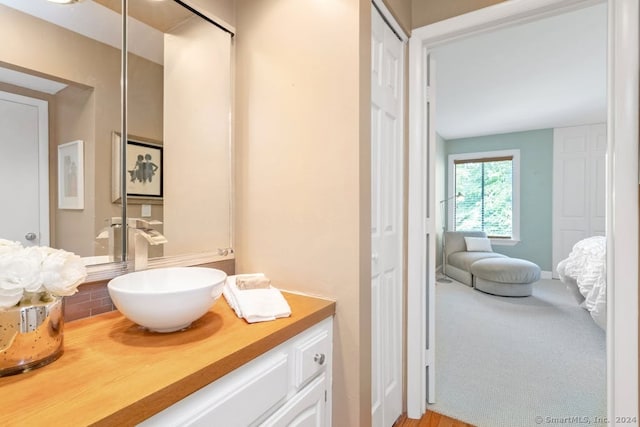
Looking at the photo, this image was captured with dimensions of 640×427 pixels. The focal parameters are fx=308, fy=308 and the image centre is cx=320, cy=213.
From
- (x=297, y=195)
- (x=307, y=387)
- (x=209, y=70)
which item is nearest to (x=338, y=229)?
(x=297, y=195)

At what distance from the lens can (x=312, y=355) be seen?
1052 millimetres

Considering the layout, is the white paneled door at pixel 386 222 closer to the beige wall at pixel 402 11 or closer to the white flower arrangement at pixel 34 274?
the beige wall at pixel 402 11

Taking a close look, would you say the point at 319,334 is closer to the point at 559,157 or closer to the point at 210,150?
the point at 210,150

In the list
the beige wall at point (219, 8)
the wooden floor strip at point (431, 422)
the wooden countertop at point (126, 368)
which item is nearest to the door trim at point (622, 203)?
the wooden floor strip at point (431, 422)

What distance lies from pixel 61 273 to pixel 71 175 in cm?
45

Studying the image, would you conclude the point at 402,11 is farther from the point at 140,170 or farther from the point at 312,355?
the point at 312,355

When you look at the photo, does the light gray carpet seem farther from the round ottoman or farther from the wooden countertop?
the wooden countertop

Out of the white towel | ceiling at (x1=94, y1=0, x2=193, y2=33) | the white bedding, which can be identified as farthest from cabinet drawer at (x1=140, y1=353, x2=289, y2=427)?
the white bedding

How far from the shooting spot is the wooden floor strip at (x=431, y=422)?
1669mm

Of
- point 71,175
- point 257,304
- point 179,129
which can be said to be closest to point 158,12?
point 179,129

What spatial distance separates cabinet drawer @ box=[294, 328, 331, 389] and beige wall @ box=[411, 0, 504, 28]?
5.43 feet

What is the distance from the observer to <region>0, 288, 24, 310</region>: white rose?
65cm

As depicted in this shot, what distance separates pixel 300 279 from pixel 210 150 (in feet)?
2.50

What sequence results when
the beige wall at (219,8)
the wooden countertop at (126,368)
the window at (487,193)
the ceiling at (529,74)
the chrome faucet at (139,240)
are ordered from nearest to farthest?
the wooden countertop at (126,368) → the chrome faucet at (139,240) → the beige wall at (219,8) → the ceiling at (529,74) → the window at (487,193)
